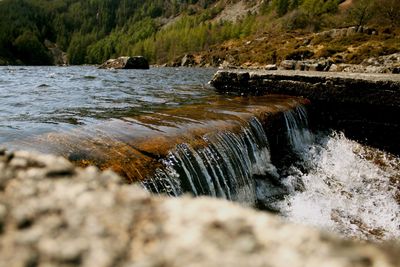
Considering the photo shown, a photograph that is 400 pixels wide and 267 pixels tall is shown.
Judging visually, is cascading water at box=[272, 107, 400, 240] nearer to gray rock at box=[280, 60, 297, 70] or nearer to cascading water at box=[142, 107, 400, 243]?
cascading water at box=[142, 107, 400, 243]

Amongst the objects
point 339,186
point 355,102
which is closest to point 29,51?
point 355,102

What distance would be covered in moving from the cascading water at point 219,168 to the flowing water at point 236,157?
0.08 ft

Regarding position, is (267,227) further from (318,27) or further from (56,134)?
(318,27)

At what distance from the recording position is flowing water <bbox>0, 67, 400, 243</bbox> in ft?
22.1

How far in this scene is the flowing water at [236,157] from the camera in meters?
6.73

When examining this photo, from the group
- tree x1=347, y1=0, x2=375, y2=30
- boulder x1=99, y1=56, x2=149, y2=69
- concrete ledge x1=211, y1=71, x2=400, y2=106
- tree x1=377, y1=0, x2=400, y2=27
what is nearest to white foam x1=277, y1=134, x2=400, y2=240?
concrete ledge x1=211, y1=71, x2=400, y2=106

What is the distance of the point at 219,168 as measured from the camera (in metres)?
7.58

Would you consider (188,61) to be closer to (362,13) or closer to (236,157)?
(362,13)

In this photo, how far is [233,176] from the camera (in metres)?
7.92

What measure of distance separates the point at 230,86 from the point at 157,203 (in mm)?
16797

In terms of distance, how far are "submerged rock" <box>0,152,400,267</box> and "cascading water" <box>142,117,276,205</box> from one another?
472 centimetres

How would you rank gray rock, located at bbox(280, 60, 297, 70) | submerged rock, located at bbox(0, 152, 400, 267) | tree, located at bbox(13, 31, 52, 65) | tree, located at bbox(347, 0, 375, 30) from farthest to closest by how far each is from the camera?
1. tree, located at bbox(13, 31, 52, 65)
2. tree, located at bbox(347, 0, 375, 30)
3. gray rock, located at bbox(280, 60, 297, 70)
4. submerged rock, located at bbox(0, 152, 400, 267)

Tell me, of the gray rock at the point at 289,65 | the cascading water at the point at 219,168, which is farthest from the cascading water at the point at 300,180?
the gray rock at the point at 289,65

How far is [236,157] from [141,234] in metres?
7.36
